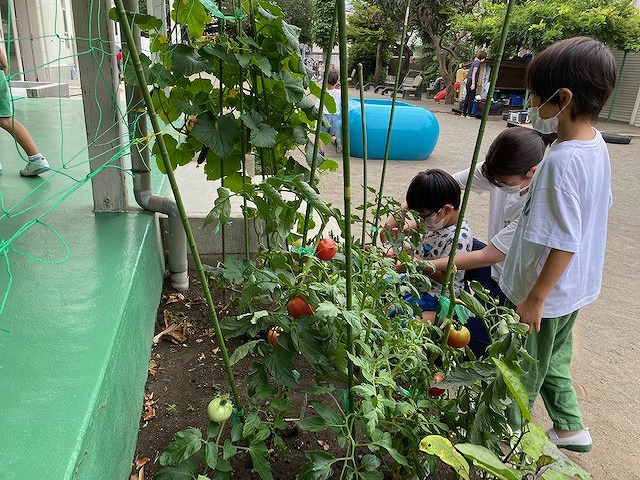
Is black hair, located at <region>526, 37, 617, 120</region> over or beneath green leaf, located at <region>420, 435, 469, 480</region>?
over

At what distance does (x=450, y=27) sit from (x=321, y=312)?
19.6 meters

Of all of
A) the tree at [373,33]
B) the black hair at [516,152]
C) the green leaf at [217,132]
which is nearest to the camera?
the green leaf at [217,132]

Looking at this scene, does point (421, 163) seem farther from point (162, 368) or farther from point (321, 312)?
point (321, 312)

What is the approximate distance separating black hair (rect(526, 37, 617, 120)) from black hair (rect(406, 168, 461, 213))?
665 mm

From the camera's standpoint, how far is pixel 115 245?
1.98 m

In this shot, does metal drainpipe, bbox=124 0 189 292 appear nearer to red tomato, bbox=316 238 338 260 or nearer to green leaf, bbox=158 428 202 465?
red tomato, bbox=316 238 338 260

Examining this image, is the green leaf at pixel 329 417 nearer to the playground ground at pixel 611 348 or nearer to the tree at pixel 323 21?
the playground ground at pixel 611 348

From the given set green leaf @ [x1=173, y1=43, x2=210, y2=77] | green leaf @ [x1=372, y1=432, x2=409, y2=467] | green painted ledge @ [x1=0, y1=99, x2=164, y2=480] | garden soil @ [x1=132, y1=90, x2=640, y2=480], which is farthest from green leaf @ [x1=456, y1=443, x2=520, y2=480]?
green leaf @ [x1=173, y1=43, x2=210, y2=77]

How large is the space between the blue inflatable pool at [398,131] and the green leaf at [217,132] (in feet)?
18.8

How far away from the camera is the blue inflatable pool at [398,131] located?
748cm

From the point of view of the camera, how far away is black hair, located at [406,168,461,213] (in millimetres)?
2209

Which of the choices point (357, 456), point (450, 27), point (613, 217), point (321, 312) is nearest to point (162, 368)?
point (357, 456)

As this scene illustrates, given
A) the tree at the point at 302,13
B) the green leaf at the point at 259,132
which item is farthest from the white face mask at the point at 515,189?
the tree at the point at 302,13

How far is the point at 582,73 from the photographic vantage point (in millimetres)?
1547
